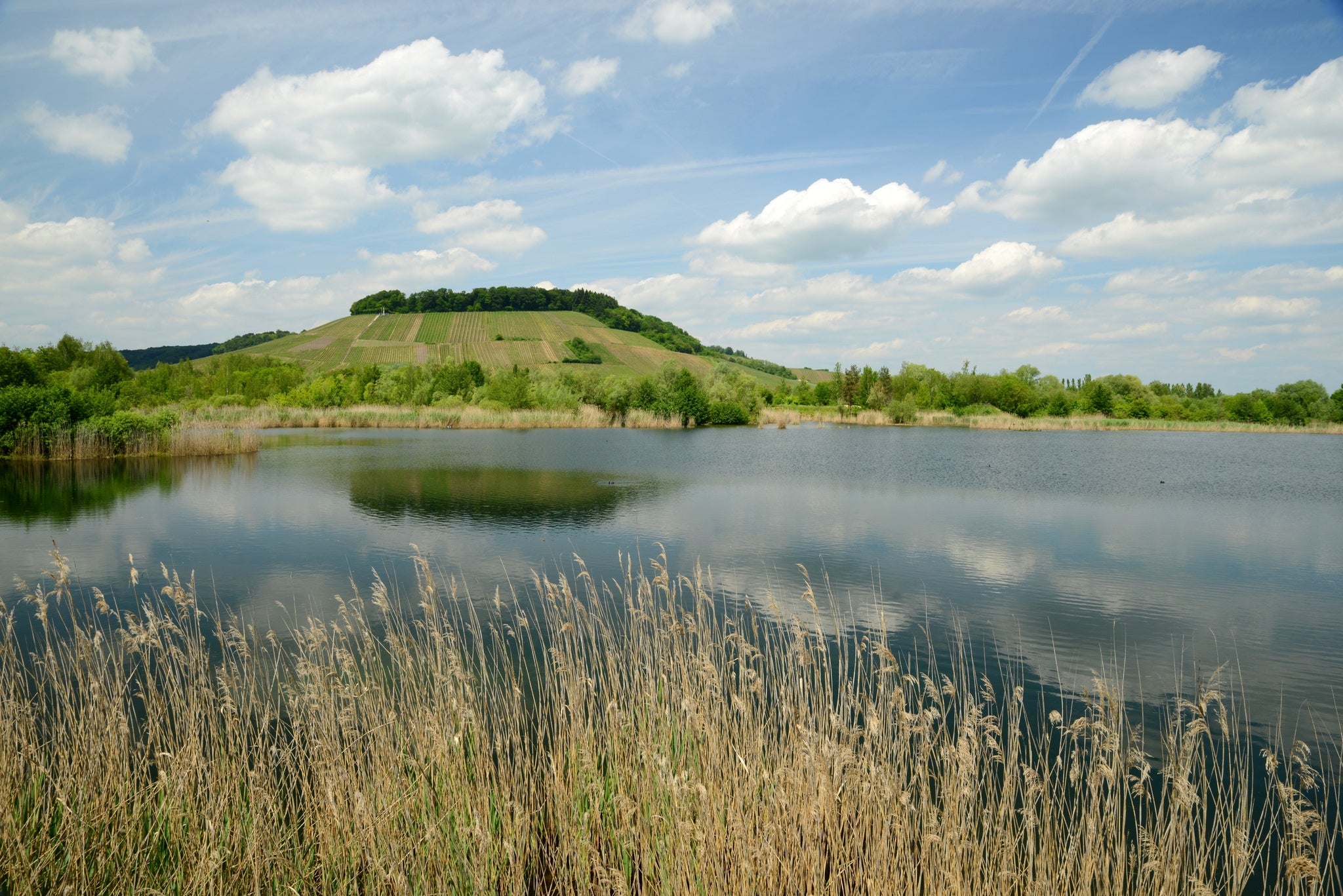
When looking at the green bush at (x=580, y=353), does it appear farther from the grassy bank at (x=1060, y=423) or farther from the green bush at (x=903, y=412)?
the green bush at (x=903, y=412)

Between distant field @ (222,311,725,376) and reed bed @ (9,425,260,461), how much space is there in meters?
47.4

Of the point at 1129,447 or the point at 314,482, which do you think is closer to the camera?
the point at 314,482

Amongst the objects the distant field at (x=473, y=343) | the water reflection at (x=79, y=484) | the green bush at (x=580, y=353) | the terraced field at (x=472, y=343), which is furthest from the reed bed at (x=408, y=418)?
the green bush at (x=580, y=353)

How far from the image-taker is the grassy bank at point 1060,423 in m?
58.4

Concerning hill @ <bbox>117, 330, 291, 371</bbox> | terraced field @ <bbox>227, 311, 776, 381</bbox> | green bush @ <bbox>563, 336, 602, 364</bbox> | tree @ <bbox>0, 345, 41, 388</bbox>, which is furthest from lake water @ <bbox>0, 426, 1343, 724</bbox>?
hill @ <bbox>117, 330, 291, 371</bbox>

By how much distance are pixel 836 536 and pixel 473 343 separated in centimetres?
8053

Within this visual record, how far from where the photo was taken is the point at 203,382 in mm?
58625

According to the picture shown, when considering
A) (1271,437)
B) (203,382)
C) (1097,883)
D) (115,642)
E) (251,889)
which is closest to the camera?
(251,889)

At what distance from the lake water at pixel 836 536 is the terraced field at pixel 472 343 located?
174ft

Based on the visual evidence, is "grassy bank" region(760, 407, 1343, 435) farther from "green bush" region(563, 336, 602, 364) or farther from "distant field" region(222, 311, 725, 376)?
"green bush" region(563, 336, 602, 364)

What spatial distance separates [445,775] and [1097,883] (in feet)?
12.3

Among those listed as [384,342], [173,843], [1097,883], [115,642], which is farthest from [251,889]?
[384,342]

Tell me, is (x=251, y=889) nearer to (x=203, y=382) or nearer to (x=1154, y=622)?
(x=1154, y=622)

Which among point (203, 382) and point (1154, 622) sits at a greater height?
point (203, 382)
